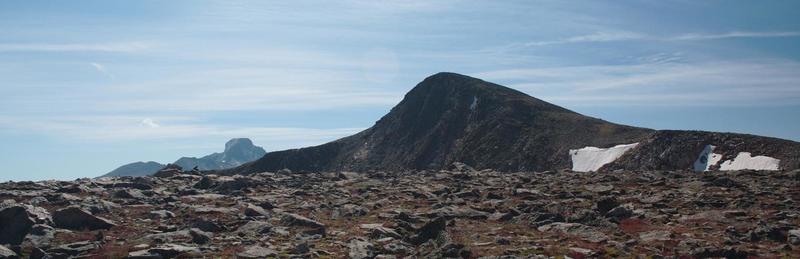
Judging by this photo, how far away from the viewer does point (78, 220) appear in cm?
3594

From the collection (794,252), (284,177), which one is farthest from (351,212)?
(284,177)

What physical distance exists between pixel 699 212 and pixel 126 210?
137 ft

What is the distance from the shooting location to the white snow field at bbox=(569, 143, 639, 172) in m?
103

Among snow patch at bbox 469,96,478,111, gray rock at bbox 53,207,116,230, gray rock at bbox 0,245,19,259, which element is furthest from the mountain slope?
gray rock at bbox 0,245,19,259

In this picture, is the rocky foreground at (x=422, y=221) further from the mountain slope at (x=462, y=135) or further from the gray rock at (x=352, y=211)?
the mountain slope at (x=462, y=135)

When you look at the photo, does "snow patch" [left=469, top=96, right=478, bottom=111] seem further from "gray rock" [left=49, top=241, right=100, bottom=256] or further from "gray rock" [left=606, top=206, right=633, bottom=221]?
"gray rock" [left=49, top=241, right=100, bottom=256]

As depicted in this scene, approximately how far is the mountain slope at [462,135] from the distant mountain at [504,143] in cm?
29

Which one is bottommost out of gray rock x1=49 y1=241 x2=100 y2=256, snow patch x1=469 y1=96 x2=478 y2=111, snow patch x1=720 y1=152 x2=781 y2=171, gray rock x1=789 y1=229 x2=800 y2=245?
gray rock x1=49 y1=241 x2=100 y2=256

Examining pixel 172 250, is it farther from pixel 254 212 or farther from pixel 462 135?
pixel 462 135

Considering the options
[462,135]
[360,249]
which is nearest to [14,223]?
[360,249]

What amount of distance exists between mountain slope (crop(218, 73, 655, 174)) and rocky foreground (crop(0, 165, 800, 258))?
205 feet

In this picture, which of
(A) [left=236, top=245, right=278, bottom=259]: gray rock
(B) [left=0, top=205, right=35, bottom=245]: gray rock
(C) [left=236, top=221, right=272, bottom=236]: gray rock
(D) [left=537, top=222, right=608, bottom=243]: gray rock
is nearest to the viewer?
(A) [left=236, top=245, right=278, bottom=259]: gray rock

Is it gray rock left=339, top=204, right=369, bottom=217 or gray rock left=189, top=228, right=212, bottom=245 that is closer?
gray rock left=189, top=228, right=212, bottom=245

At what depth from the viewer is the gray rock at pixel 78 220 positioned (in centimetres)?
3553
